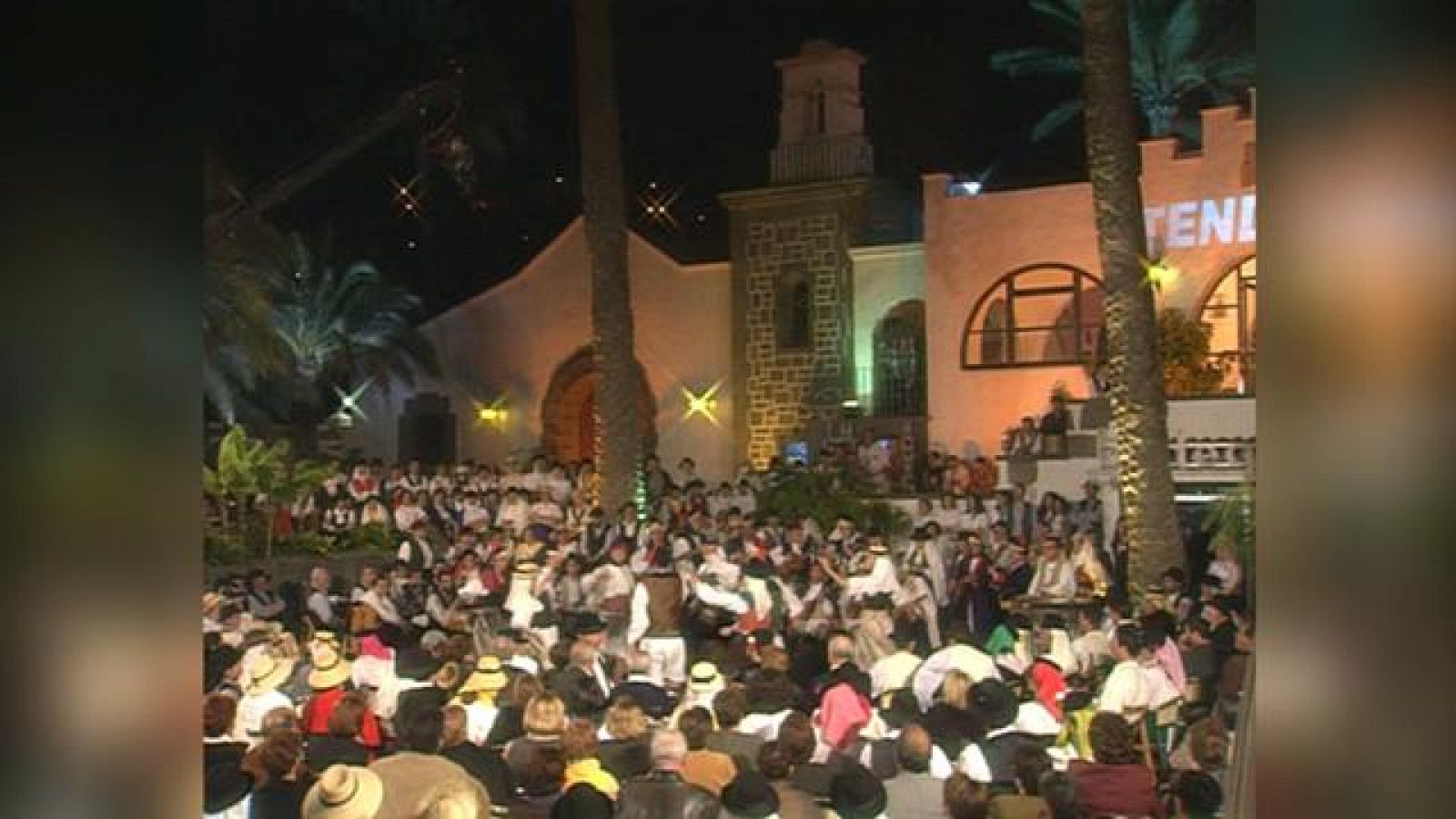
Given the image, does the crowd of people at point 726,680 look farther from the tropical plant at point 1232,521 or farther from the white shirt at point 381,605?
the tropical plant at point 1232,521

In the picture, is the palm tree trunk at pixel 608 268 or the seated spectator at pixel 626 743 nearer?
the seated spectator at pixel 626 743

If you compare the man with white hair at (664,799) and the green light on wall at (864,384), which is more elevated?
the green light on wall at (864,384)

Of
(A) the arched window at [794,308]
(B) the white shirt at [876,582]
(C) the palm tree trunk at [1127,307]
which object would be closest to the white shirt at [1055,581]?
(C) the palm tree trunk at [1127,307]

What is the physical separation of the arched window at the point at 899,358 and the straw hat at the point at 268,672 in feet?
58.4

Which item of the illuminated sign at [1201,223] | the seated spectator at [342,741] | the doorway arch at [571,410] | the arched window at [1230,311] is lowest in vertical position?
the seated spectator at [342,741]

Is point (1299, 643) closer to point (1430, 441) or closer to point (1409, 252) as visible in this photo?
point (1430, 441)

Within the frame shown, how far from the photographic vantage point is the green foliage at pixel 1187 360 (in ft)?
68.6

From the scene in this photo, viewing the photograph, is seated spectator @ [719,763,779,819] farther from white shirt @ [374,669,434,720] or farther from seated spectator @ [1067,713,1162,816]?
white shirt @ [374,669,434,720]

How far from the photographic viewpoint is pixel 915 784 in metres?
8.09

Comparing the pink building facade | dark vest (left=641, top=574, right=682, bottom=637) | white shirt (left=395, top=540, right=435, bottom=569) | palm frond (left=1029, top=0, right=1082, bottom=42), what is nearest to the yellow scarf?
dark vest (left=641, top=574, right=682, bottom=637)

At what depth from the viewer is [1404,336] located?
238 centimetres

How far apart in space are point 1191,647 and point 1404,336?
8.53 metres

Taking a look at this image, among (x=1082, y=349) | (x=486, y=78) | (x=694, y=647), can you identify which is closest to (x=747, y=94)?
(x=486, y=78)

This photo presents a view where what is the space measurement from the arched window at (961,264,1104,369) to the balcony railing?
4366 mm
